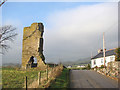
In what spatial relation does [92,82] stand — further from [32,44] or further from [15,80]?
[32,44]

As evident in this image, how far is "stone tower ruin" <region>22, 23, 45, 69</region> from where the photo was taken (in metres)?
27.0

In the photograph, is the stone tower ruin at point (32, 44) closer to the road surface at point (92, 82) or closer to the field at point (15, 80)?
the field at point (15, 80)

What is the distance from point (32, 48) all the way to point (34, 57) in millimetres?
1683

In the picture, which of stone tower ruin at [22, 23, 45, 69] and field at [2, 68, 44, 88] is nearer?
field at [2, 68, 44, 88]

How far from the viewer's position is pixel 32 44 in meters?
27.4

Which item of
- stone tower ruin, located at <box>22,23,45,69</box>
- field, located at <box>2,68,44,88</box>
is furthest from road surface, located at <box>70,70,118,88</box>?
stone tower ruin, located at <box>22,23,45,69</box>

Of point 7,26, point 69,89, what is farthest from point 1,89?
point 7,26

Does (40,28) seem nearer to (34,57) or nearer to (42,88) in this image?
(34,57)

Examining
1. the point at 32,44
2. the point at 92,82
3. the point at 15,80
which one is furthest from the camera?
the point at 32,44

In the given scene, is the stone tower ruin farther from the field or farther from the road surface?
the road surface

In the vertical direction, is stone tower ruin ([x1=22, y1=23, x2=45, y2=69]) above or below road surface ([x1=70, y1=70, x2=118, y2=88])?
above

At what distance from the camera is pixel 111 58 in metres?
42.9

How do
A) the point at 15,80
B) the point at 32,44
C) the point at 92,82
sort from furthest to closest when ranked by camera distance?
the point at 32,44 → the point at 92,82 → the point at 15,80

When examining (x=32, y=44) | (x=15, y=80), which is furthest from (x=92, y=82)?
(x=32, y=44)
